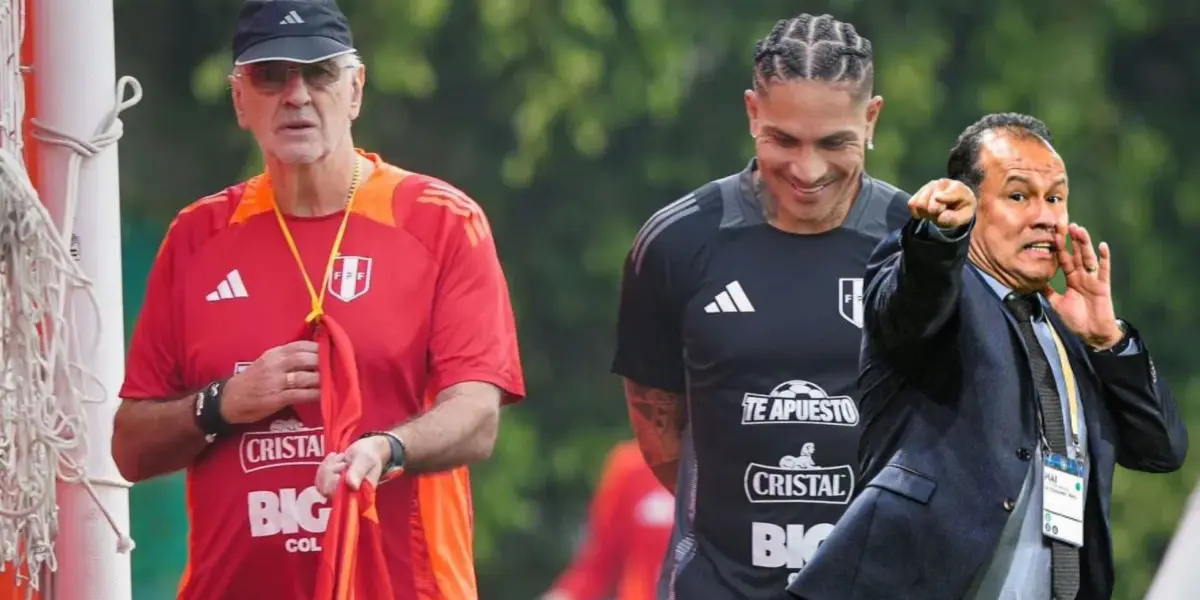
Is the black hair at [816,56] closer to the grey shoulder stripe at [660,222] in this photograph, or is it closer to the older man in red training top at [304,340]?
the grey shoulder stripe at [660,222]

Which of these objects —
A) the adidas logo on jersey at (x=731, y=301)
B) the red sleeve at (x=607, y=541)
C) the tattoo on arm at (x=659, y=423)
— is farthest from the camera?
the red sleeve at (x=607, y=541)

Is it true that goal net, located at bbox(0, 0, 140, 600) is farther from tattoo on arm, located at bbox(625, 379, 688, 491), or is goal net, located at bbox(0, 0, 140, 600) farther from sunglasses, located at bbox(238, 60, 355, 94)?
tattoo on arm, located at bbox(625, 379, 688, 491)

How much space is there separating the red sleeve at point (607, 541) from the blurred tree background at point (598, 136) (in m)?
4.65

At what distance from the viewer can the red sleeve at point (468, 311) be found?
6660 mm

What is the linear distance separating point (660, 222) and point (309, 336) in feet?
3.69

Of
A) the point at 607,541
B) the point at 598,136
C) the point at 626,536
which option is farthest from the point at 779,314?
the point at 598,136

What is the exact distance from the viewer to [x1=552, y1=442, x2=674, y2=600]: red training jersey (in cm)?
1027

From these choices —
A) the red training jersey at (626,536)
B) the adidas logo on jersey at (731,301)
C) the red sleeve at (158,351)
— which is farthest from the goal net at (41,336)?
the red training jersey at (626,536)

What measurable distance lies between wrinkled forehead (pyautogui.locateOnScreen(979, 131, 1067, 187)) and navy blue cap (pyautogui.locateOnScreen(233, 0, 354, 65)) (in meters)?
1.52

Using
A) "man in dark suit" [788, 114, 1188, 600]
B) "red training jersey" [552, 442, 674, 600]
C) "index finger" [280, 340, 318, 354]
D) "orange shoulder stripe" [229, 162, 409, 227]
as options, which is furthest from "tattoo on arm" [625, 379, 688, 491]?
"red training jersey" [552, 442, 674, 600]

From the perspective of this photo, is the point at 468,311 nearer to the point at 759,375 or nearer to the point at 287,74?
the point at 287,74

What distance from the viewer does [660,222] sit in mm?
7383

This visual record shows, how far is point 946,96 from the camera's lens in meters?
15.9

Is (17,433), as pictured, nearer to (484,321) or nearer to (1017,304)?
(484,321)
